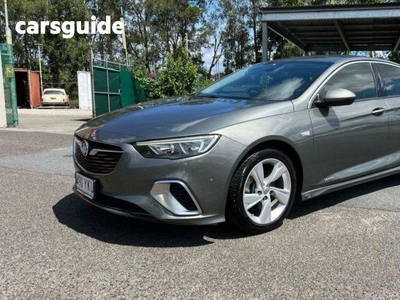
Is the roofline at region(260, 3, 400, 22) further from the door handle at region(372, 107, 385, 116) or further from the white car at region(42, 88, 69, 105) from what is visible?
the white car at region(42, 88, 69, 105)

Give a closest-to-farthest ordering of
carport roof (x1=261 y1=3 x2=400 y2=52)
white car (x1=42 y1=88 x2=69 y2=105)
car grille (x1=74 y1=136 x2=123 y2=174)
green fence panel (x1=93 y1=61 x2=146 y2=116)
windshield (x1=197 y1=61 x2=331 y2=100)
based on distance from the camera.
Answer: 1. car grille (x1=74 y1=136 x2=123 y2=174)
2. windshield (x1=197 y1=61 x2=331 y2=100)
3. carport roof (x1=261 y1=3 x2=400 y2=52)
4. green fence panel (x1=93 y1=61 x2=146 y2=116)
5. white car (x1=42 y1=88 x2=69 y2=105)

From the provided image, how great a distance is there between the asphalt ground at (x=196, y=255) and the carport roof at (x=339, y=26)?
8459 mm

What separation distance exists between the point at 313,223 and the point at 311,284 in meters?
1.22

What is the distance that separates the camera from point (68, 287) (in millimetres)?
2672

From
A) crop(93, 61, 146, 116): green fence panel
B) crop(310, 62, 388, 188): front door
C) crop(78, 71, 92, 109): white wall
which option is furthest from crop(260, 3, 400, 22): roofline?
crop(78, 71, 92, 109): white wall

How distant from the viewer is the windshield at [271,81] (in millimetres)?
4035

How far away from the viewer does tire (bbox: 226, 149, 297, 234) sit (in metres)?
3.34

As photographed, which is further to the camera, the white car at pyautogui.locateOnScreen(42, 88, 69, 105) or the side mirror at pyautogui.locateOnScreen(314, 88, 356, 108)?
the white car at pyautogui.locateOnScreen(42, 88, 69, 105)

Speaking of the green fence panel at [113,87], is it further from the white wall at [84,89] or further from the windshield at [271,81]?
the windshield at [271,81]

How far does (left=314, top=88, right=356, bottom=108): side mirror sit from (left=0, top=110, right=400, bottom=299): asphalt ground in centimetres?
108

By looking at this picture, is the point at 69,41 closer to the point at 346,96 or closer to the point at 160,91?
the point at 160,91

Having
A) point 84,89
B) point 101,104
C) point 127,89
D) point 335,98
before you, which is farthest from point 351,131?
point 84,89

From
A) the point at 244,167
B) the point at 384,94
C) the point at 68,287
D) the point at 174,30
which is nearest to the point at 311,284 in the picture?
the point at 244,167

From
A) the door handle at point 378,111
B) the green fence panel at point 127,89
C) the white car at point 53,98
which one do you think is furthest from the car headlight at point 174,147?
the white car at point 53,98
